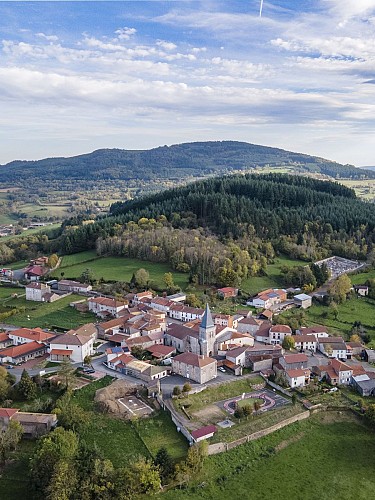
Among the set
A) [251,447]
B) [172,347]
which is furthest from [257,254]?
[251,447]

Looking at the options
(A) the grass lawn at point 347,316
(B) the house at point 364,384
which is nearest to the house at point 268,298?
(A) the grass lawn at point 347,316

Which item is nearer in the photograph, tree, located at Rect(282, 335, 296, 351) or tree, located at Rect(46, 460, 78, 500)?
tree, located at Rect(46, 460, 78, 500)

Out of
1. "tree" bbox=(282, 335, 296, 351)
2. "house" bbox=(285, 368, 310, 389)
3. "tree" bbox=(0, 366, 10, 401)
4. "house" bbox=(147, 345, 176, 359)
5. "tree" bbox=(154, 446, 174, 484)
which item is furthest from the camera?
"tree" bbox=(282, 335, 296, 351)

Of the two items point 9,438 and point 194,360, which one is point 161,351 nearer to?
point 194,360

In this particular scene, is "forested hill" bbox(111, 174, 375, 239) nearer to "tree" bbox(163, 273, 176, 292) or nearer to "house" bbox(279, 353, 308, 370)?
"tree" bbox(163, 273, 176, 292)

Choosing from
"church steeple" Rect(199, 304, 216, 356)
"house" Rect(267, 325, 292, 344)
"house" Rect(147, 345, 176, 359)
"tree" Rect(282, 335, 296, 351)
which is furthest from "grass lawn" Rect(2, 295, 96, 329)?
"tree" Rect(282, 335, 296, 351)

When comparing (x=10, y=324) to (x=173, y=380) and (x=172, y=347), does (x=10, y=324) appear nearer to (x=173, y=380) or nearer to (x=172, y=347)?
(x=172, y=347)
